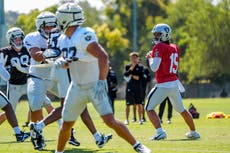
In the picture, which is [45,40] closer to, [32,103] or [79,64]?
[32,103]

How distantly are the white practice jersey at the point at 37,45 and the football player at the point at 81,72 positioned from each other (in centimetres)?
230

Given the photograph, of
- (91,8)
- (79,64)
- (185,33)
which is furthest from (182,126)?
(91,8)

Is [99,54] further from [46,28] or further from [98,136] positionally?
[46,28]

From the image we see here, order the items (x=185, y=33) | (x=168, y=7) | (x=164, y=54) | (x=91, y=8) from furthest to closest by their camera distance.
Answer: (x=91, y=8) < (x=168, y=7) < (x=185, y=33) < (x=164, y=54)

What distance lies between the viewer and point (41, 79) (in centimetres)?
1368

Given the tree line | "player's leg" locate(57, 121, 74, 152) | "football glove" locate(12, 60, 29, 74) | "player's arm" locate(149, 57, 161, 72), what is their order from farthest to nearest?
the tree line, "football glove" locate(12, 60, 29, 74), "player's arm" locate(149, 57, 161, 72), "player's leg" locate(57, 121, 74, 152)

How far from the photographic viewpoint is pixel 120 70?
79000 mm

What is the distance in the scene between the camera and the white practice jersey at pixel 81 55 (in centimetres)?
1075

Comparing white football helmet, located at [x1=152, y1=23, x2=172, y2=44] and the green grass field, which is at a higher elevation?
white football helmet, located at [x1=152, y1=23, x2=172, y2=44]

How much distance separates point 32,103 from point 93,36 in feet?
11.2

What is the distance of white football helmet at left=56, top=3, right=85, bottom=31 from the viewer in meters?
11.1

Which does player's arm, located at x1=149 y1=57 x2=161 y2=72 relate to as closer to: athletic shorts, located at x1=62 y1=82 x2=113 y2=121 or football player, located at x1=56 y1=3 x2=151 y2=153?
football player, located at x1=56 y1=3 x2=151 y2=153

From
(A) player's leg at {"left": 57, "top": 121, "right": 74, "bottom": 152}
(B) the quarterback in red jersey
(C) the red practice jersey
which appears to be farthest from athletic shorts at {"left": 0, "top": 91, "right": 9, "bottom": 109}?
(A) player's leg at {"left": 57, "top": 121, "right": 74, "bottom": 152}

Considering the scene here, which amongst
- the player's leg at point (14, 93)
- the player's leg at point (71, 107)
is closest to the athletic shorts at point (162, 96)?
the player's leg at point (14, 93)
